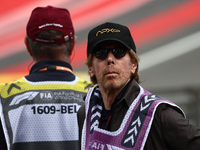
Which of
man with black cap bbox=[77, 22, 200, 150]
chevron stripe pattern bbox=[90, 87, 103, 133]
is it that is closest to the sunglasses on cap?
man with black cap bbox=[77, 22, 200, 150]

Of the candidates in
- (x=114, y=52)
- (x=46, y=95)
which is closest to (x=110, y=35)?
(x=114, y=52)

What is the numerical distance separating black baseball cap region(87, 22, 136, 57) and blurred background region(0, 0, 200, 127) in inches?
141

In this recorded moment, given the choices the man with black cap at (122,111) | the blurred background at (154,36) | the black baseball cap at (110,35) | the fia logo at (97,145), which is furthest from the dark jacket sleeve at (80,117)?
the blurred background at (154,36)

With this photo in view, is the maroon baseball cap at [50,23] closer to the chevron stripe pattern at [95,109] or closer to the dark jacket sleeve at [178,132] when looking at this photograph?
the chevron stripe pattern at [95,109]

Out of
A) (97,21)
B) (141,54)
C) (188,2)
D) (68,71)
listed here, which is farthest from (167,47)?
(68,71)

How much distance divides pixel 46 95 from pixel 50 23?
0.45 metres

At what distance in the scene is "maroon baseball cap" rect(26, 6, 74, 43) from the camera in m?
2.16

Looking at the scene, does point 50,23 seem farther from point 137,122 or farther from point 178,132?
point 178,132

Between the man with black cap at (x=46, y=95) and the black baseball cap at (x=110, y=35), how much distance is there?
1.27 ft

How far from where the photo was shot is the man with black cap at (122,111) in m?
1.44

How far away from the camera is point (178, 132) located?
4.59ft

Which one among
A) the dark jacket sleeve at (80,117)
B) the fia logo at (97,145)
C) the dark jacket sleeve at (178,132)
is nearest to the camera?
the dark jacket sleeve at (178,132)

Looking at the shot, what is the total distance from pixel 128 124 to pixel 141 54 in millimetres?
4215

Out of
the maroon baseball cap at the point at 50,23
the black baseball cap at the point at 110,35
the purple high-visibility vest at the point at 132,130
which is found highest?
the maroon baseball cap at the point at 50,23
